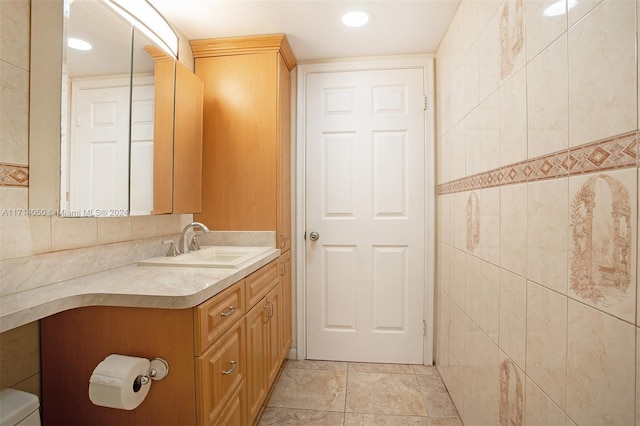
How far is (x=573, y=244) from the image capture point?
0.76 m

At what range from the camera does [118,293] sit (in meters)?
1.00

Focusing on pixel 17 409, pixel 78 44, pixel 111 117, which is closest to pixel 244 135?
pixel 111 117

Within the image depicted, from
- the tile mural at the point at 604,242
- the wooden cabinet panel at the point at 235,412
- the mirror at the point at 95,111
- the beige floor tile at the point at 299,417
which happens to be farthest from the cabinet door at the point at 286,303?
the tile mural at the point at 604,242

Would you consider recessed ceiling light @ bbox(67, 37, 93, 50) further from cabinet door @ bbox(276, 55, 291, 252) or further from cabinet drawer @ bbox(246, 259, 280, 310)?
cabinet drawer @ bbox(246, 259, 280, 310)

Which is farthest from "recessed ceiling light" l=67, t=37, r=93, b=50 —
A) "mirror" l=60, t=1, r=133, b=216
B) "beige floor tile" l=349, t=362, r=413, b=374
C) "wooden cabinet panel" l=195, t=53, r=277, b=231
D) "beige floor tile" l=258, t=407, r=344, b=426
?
"beige floor tile" l=349, t=362, r=413, b=374

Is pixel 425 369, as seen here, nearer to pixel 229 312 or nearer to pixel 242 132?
pixel 229 312

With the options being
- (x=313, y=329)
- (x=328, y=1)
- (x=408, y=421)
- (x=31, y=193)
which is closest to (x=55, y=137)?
(x=31, y=193)

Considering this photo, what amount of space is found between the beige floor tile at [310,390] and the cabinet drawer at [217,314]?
85cm

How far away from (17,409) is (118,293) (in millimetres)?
355

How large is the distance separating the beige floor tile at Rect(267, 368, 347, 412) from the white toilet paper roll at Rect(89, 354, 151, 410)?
109cm

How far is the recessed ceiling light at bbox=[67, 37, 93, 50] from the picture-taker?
1131 millimetres

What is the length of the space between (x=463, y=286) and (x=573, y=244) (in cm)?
92

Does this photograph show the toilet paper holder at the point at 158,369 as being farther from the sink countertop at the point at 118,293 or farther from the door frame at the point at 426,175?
the door frame at the point at 426,175

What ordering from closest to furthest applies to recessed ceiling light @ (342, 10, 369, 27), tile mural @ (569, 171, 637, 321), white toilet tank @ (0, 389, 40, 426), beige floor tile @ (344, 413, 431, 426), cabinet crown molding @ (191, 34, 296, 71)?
tile mural @ (569, 171, 637, 321)
white toilet tank @ (0, 389, 40, 426)
beige floor tile @ (344, 413, 431, 426)
recessed ceiling light @ (342, 10, 369, 27)
cabinet crown molding @ (191, 34, 296, 71)
